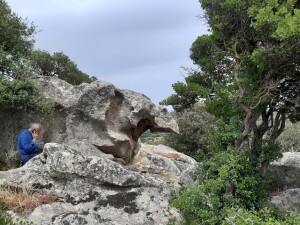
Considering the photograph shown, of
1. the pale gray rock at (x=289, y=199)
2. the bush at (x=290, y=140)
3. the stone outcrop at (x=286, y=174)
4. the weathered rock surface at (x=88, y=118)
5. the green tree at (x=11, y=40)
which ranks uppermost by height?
the green tree at (x=11, y=40)

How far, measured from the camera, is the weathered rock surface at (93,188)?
1147 centimetres

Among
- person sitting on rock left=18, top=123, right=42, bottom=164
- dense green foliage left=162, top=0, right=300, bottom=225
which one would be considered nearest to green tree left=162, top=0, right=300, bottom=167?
dense green foliage left=162, top=0, right=300, bottom=225

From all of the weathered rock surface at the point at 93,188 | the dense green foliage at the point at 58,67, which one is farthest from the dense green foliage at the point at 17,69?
the dense green foliage at the point at 58,67

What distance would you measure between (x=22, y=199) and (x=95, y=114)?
9861 millimetres

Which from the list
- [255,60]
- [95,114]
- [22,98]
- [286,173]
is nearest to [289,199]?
[286,173]

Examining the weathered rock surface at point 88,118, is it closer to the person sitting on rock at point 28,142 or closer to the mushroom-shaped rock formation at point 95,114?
the mushroom-shaped rock formation at point 95,114

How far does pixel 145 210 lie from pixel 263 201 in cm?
349

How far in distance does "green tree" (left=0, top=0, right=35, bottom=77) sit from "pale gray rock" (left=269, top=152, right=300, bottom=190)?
559 inches

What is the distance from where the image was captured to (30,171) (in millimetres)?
12727

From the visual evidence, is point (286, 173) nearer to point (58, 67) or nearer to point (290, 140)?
point (290, 140)

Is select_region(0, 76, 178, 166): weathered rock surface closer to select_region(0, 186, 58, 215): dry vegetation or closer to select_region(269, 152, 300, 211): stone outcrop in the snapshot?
select_region(269, 152, 300, 211): stone outcrop

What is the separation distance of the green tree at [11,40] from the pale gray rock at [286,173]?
14186mm

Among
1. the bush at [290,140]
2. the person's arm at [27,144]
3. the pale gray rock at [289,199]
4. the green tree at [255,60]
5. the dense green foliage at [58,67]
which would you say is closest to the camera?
the green tree at [255,60]

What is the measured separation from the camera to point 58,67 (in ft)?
161
